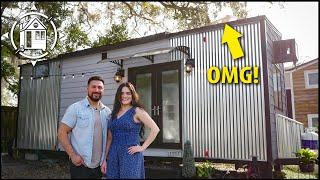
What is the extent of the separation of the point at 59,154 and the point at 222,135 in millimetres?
5194

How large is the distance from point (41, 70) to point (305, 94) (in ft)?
41.2

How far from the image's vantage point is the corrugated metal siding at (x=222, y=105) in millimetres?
6578

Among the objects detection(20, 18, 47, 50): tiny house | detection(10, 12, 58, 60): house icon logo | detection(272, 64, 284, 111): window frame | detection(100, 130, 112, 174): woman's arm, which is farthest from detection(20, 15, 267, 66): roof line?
detection(100, 130, 112, 174): woman's arm

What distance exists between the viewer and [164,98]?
7973 mm

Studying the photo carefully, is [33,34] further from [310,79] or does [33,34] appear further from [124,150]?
[310,79]

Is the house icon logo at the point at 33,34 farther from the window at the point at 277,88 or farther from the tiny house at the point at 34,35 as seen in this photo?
the window at the point at 277,88

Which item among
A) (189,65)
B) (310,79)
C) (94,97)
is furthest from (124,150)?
(310,79)

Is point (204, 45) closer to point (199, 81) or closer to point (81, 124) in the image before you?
point (199, 81)

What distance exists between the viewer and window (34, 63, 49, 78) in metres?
10.7

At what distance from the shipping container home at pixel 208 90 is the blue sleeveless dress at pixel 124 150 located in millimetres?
3614

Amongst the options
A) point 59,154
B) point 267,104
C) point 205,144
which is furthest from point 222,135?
point 59,154

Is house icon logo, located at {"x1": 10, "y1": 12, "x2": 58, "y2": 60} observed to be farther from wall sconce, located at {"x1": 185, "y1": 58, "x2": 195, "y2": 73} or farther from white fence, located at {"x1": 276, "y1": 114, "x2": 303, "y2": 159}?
white fence, located at {"x1": 276, "y1": 114, "x2": 303, "y2": 159}

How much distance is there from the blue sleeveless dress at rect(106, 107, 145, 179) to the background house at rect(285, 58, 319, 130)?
14.4 metres

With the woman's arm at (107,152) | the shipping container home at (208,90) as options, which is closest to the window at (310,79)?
the shipping container home at (208,90)
